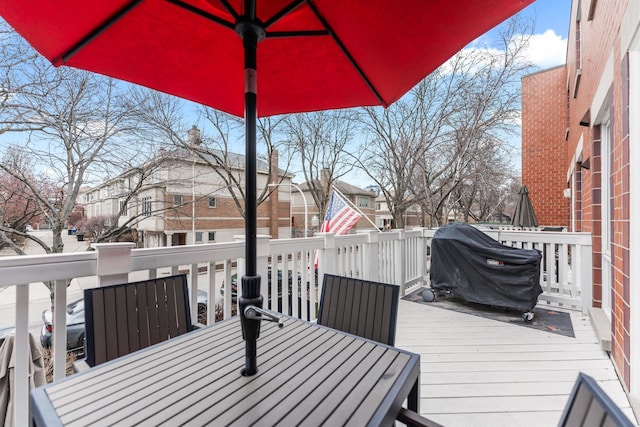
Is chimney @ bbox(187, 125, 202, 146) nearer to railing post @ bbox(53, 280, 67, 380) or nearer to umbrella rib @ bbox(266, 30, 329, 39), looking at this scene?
railing post @ bbox(53, 280, 67, 380)

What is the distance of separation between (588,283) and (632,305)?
7.54ft

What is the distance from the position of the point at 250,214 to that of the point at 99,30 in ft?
3.90

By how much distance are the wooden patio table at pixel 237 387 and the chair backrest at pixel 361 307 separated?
273mm

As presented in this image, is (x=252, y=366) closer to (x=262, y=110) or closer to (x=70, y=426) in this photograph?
(x=70, y=426)

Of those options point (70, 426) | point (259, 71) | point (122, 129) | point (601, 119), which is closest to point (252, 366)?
point (70, 426)

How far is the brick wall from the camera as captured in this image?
356 inches

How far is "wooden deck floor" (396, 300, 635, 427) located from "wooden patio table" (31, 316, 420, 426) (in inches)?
43.3

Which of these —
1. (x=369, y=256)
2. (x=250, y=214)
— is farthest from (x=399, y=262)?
(x=250, y=214)

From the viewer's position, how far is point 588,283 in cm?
367

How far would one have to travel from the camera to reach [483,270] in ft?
12.6

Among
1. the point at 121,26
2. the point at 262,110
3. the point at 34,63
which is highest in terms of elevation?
the point at 34,63

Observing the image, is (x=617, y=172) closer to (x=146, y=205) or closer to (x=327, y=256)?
(x=327, y=256)

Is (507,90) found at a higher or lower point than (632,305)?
higher

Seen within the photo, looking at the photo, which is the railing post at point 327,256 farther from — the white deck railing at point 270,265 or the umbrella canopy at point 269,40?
the umbrella canopy at point 269,40
